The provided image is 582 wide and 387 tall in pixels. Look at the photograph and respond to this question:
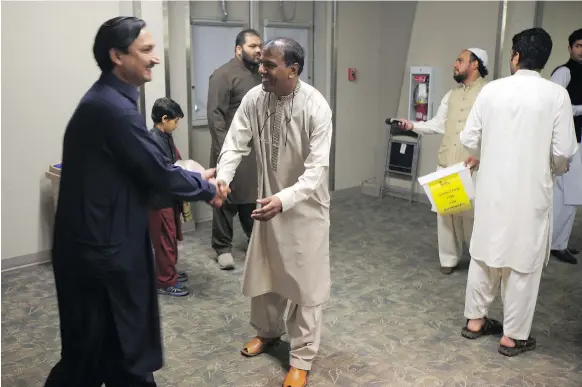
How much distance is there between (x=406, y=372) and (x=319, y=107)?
4.39 feet

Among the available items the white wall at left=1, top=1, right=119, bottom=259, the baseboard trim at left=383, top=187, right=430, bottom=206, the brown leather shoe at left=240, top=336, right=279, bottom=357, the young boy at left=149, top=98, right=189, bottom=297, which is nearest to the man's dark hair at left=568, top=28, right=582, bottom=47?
the baseboard trim at left=383, top=187, right=430, bottom=206

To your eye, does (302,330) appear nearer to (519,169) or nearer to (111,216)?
(111,216)

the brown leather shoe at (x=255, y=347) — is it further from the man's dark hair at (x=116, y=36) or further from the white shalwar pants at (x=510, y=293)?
the man's dark hair at (x=116, y=36)

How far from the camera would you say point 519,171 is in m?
2.83

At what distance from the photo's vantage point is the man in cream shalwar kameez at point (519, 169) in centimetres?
280

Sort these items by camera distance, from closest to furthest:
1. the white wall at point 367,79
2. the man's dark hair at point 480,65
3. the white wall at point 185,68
Answer: the man's dark hair at point 480,65
the white wall at point 185,68
the white wall at point 367,79

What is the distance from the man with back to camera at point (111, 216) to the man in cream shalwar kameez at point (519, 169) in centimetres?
159

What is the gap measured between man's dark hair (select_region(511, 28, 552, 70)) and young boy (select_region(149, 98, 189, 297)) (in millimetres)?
2002

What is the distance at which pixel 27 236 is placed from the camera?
4199 millimetres

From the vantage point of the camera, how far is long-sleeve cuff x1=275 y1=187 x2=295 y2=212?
2.35 m

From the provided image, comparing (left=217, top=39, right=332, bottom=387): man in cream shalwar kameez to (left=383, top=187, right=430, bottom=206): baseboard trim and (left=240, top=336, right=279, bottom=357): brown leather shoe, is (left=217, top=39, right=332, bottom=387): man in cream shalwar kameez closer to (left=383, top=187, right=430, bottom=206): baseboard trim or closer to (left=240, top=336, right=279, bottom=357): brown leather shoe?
(left=240, top=336, right=279, bottom=357): brown leather shoe

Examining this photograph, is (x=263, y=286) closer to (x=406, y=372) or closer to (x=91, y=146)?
(x=406, y=372)

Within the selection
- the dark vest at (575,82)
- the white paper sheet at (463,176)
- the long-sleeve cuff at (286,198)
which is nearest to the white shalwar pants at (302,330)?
the long-sleeve cuff at (286,198)

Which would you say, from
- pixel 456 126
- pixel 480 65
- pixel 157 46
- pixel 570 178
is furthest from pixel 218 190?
pixel 570 178
